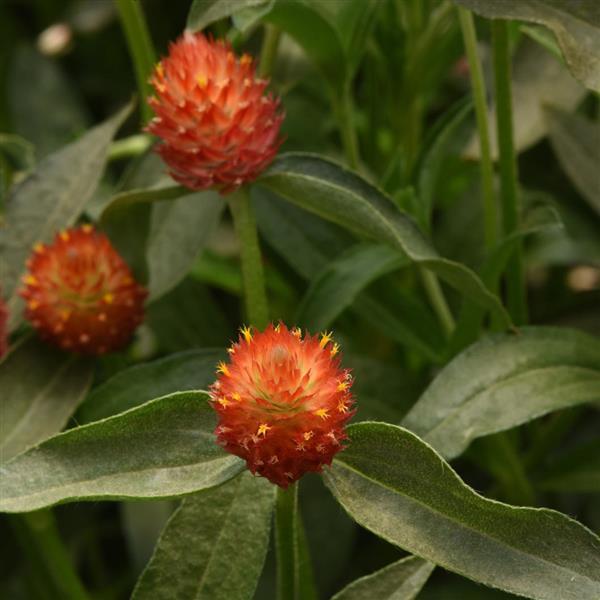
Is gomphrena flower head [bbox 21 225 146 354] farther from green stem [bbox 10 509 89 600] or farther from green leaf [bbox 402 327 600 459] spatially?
green leaf [bbox 402 327 600 459]

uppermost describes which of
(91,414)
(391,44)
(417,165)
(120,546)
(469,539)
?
(391,44)

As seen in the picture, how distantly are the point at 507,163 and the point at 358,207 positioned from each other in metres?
0.19

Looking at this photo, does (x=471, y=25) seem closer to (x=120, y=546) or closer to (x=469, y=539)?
(x=469, y=539)

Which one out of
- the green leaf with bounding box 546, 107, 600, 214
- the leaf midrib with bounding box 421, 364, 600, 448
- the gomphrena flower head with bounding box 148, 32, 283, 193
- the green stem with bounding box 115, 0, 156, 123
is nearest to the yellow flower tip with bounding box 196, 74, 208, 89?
the gomphrena flower head with bounding box 148, 32, 283, 193

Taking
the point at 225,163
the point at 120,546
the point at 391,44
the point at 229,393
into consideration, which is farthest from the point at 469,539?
the point at 120,546

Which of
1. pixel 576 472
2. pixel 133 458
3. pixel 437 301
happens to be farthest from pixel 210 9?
pixel 576 472

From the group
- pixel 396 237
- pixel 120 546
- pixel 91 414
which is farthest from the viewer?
pixel 120 546

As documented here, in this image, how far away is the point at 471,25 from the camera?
2.75ft

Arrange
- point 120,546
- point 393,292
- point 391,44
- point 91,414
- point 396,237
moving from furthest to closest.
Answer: point 120,546, point 391,44, point 393,292, point 91,414, point 396,237

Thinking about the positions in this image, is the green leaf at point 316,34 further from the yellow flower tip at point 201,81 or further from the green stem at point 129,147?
the green stem at point 129,147

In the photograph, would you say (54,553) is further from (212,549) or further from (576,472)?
(576,472)

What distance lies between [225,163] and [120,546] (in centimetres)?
63

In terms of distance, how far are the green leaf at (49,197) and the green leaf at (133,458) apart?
0.30m

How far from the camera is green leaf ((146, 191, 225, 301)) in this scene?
2.97ft
